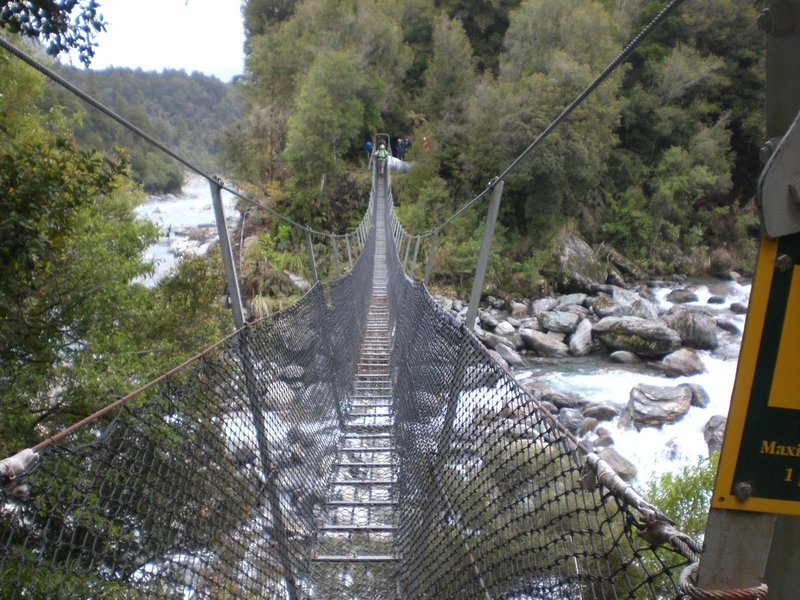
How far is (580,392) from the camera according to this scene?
20.7 feet

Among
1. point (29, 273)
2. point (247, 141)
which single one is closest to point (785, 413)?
point (29, 273)

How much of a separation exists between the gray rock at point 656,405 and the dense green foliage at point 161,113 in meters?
16.9

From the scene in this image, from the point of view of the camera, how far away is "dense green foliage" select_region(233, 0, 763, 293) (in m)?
10.2

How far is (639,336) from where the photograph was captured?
7.42m

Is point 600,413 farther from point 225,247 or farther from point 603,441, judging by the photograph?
point 225,247

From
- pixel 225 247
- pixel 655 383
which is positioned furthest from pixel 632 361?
pixel 225 247

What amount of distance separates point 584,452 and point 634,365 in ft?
23.3

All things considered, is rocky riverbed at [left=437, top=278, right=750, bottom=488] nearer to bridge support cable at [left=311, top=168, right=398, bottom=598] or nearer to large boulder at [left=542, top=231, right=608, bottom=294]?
large boulder at [left=542, top=231, right=608, bottom=294]

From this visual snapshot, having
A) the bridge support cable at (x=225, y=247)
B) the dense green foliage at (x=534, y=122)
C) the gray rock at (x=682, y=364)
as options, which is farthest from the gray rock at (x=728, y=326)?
the bridge support cable at (x=225, y=247)

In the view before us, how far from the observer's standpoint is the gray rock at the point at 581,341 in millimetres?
7664

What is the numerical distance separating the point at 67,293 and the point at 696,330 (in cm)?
738

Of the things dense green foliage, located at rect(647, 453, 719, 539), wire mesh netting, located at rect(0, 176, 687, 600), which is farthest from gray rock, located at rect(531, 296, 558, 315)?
wire mesh netting, located at rect(0, 176, 687, 600)

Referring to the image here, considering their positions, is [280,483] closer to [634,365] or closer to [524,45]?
[634,365]

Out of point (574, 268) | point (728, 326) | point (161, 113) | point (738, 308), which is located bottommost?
point (728, 326)
